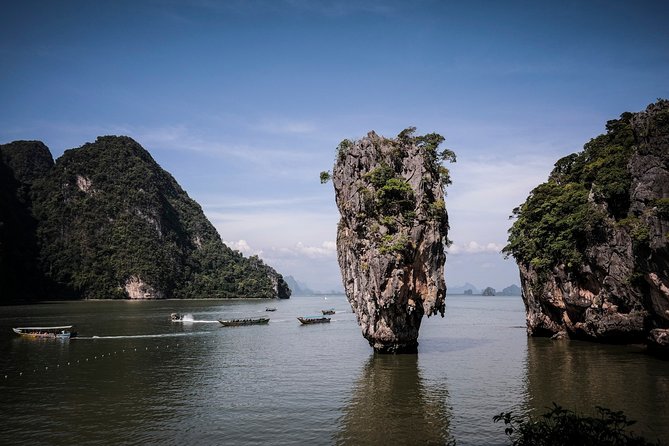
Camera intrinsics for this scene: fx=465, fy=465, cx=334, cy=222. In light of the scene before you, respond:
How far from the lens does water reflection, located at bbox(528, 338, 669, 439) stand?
23.8m

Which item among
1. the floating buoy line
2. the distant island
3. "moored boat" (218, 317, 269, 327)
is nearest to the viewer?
the floating buoy line

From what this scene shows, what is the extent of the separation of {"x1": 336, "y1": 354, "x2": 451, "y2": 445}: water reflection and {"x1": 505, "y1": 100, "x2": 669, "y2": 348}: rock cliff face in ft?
59.8

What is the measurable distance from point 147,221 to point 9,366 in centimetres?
16000

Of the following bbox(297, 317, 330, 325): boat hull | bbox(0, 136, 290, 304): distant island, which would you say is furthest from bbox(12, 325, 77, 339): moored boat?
bbox(0, 136, 290, 304): distant island

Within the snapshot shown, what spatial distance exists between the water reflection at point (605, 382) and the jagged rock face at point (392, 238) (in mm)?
10190

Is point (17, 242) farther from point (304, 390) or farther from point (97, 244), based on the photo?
point (304, 390)

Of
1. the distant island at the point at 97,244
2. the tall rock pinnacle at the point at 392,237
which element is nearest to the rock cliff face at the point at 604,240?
the tall rock pinnacle at the point at 392,237

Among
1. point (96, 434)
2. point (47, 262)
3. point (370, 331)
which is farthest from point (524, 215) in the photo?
point (47, 262)

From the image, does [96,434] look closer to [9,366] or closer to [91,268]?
[9,366]

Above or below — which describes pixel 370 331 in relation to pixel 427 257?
below

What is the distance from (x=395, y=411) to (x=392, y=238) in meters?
15.8

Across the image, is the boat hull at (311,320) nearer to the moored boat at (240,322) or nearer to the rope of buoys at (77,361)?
the moored boat at (240,322)

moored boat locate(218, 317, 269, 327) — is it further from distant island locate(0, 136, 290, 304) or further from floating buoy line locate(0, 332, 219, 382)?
distant island locate(0, 136, 290, 304)

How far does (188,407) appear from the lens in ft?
86.1
